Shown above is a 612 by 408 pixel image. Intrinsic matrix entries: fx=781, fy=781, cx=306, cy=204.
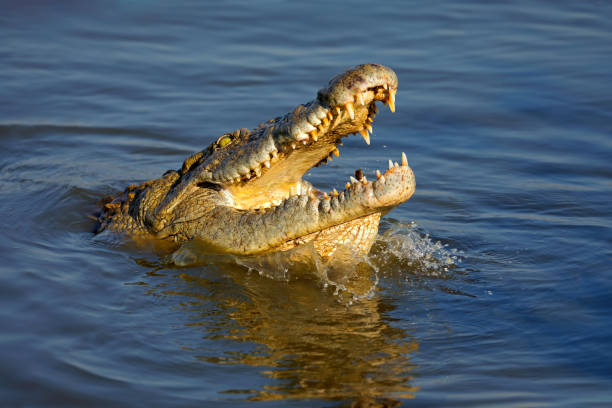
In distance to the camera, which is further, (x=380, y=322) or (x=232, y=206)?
(x=232, y=206)

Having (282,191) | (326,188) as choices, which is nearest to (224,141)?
(282,191)

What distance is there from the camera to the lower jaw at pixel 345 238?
5.10 meters

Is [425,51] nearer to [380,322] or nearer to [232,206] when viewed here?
[232,206]

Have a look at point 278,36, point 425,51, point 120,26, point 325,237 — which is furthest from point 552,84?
point 120,26

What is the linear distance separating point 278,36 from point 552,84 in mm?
4095

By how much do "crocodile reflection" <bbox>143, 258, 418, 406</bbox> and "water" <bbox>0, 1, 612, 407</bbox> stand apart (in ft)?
0.05

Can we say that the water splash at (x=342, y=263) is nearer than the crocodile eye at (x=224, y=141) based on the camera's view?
Yes

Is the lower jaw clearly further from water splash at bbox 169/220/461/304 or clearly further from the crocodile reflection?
the crocodile reflection

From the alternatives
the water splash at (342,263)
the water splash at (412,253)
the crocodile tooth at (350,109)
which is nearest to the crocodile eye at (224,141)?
the water splash at (342,263)

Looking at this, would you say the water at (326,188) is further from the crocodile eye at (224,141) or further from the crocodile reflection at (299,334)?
the crocodile eye at (224,141)

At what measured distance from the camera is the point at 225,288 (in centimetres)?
512

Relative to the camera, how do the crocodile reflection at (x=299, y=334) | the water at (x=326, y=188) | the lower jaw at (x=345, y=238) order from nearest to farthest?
the crocodile reflection at (x=299, y=334) < the water at (x=326, y=188) < the lower jaw at (x=345, y=238)

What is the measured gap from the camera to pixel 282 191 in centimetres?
547

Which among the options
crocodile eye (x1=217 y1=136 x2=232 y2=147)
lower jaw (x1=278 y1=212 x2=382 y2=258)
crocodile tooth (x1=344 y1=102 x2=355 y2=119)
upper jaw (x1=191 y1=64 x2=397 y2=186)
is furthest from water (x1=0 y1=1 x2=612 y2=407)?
crocodile tooth (x1=344 y1=102 x2=355 y2=119)
